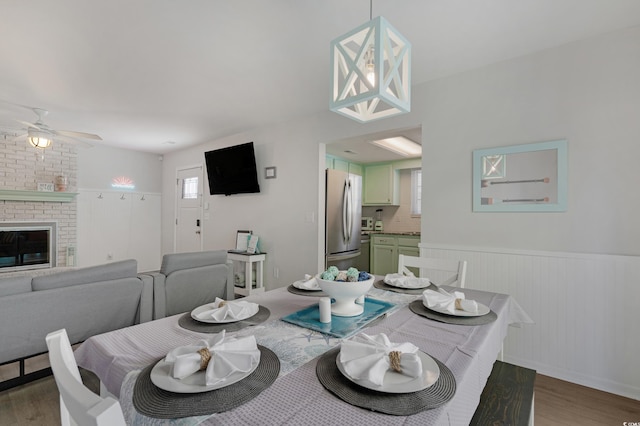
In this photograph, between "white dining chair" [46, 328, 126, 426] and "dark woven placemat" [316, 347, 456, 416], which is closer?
"white dining chair" [46, 328, 126, 426]

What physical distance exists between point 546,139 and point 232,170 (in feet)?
12.6

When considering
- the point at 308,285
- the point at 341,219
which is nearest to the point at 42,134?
the point at 341,219

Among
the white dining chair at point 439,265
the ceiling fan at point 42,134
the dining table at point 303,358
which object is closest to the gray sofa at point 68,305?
the dining table at point 303,358

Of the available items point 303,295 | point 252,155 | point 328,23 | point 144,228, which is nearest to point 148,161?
point 144,228

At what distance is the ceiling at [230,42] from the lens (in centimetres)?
188

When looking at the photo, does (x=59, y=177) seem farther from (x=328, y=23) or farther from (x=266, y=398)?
(x=266, y=398)

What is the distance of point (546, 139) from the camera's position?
7.60ft

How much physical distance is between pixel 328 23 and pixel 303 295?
5.73 ft

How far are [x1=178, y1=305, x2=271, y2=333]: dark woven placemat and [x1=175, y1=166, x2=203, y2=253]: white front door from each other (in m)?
4.51

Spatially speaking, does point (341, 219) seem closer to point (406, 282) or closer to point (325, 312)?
point (406, 282)

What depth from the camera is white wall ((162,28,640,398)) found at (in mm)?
2068

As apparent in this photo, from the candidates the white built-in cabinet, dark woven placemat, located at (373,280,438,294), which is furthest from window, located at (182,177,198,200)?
dark woven placemat, located at (373,280,438,294)

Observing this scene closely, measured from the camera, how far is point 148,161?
628 centimetres

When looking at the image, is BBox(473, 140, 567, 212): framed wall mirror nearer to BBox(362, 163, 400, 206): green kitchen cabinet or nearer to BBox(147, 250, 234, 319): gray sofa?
BBox(147, 250, 234, 319): gray sofa
